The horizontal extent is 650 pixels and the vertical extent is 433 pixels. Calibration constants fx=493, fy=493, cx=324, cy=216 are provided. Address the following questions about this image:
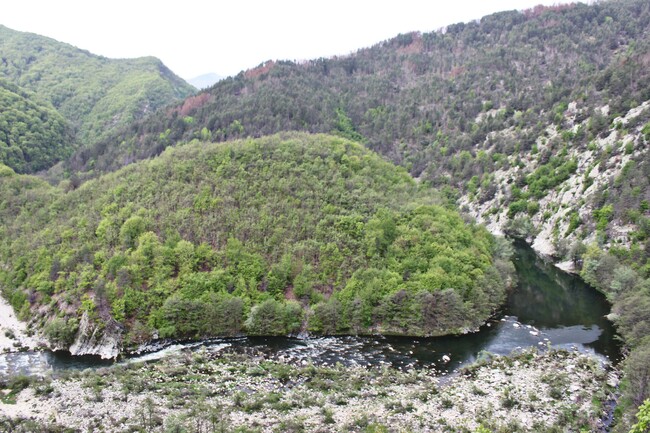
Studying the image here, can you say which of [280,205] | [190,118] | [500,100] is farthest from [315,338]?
[500,100]

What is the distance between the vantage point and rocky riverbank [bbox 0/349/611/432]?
4656cm

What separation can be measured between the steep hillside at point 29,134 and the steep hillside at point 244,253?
2367 inches

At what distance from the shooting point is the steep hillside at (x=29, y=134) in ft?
516

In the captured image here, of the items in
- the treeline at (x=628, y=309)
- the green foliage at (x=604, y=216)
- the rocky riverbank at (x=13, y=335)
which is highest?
the green foliage at (x=604, y=216)

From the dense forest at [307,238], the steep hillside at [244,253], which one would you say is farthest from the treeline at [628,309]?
the steep hillside at [244,253]

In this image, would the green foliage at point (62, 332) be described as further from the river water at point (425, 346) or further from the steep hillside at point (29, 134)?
the steep hillside at point (29, 134)

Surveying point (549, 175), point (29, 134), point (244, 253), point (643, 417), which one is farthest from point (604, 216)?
point (29, 134)

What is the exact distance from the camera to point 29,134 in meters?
166

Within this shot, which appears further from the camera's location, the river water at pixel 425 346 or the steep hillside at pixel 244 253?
the steep hillside at pixel 244 253

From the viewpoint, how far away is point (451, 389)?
54.6 meters

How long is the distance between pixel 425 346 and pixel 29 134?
157163 millimetres

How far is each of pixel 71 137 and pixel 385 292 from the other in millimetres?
163445

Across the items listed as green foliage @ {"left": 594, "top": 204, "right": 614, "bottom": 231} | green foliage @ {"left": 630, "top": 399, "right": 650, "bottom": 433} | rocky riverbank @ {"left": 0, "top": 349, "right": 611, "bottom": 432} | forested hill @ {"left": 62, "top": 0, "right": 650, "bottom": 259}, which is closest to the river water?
rocky riverbank @ {"left": 0, "top": 349, "right": 611, "bottom": 432}

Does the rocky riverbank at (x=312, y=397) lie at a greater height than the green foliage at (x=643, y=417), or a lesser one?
lesser
